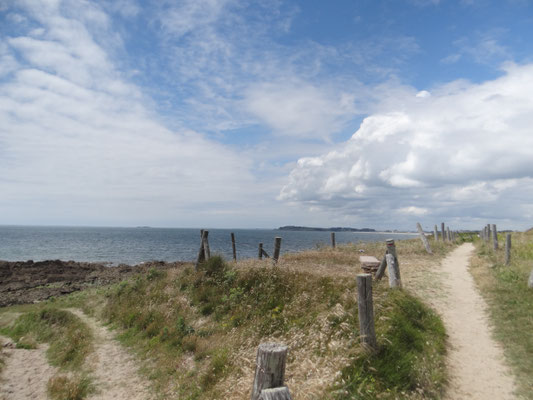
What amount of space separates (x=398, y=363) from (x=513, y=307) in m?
6.73

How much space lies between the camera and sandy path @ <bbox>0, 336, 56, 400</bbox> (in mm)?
9766

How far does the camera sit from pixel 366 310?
280 inches

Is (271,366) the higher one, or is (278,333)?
(271,366)

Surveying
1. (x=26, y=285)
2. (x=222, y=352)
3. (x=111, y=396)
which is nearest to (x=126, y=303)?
(x=111, y=396)

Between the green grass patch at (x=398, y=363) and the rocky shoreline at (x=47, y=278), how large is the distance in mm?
25749

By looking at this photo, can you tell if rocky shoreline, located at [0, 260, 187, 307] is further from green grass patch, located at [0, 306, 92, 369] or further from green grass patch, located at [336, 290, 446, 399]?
green grass patch, located at [336, 290, 446, 399]

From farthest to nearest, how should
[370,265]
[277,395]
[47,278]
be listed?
[47,278] < [370,265] < [277,395]

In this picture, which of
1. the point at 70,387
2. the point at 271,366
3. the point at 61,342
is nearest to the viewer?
the point at 271,366

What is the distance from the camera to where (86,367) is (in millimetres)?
10805

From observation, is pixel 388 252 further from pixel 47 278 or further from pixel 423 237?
pixel 47 278

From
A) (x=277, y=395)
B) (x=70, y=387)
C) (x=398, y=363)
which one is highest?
(x=277, y=395)

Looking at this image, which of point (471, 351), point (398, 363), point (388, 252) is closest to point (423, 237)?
point (388, 252)

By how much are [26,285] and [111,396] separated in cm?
2506

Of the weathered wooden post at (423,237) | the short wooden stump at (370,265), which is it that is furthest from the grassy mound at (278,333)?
the weathered wooden post at (423,237)
